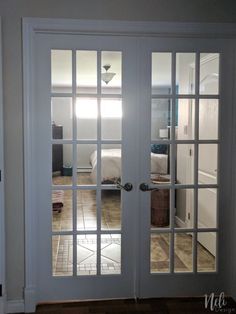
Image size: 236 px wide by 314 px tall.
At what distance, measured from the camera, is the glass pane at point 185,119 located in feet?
8.77

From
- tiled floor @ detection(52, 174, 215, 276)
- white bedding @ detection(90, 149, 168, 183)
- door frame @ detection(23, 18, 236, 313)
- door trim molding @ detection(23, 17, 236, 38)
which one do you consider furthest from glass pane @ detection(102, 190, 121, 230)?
door trim molding @ detection(23, 17, 236, 38)

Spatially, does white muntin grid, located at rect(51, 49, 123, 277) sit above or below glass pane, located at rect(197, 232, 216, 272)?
above

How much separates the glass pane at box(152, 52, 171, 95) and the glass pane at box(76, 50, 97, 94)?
46 cm

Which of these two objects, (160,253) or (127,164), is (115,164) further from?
(160,253)

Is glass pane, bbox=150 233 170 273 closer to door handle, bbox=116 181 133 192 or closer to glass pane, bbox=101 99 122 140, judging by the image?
door handle, bbox=116 181 133 192

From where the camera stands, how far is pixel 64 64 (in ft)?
8.47

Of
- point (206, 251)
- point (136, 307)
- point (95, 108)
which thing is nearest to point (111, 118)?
point (95, 108)

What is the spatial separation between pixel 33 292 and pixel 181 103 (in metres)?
1.84

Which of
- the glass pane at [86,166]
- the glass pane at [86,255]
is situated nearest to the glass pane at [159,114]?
the glass pane at [86,166]

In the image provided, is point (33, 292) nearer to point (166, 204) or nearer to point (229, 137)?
point (166, 204)

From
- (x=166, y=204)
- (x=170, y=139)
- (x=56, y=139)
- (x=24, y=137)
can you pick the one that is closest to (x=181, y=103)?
(x=170, y=139)

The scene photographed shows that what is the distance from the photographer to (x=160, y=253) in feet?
9.02

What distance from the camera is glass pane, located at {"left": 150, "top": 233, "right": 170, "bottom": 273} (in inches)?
108

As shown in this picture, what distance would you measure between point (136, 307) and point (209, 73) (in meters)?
1.91
